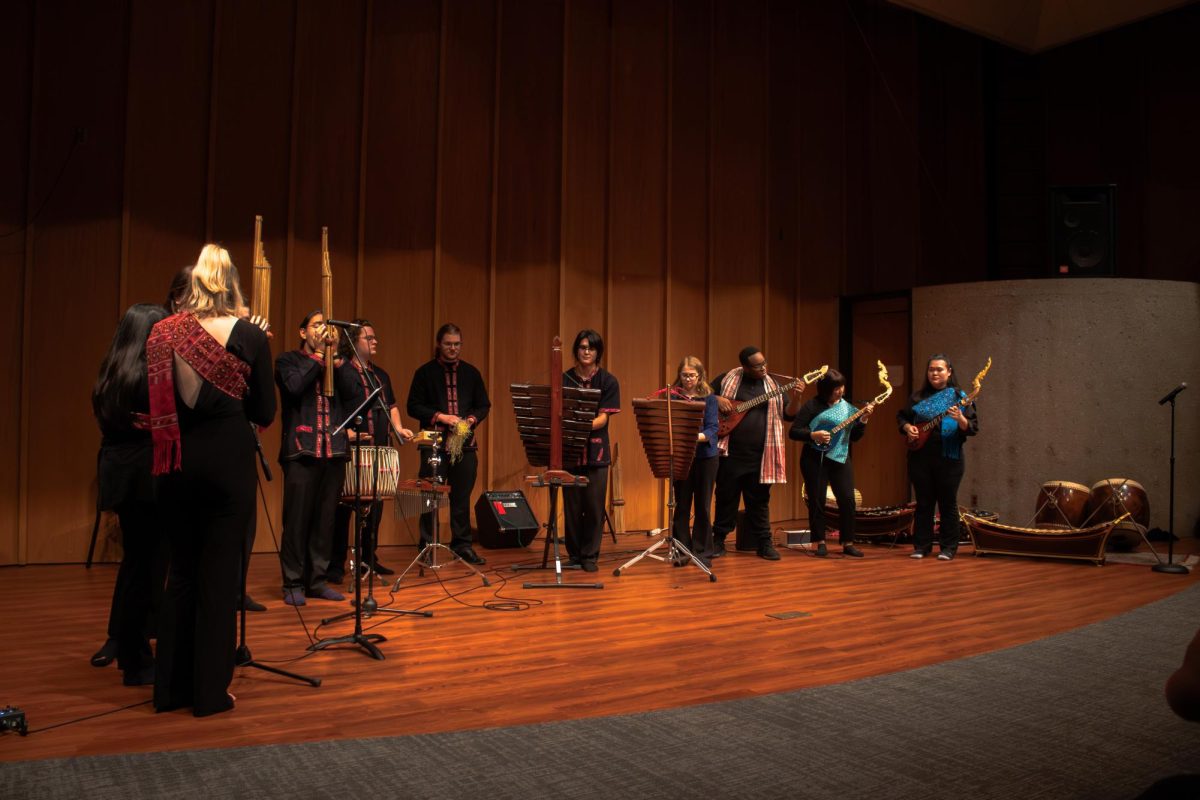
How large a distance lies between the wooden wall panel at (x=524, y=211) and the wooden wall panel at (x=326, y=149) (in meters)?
1.37

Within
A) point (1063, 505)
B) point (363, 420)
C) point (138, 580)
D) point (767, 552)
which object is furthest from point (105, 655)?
point (1063, 505)

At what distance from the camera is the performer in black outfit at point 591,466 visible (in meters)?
6.55

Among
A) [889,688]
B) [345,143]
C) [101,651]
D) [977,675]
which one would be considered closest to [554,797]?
[889,688]

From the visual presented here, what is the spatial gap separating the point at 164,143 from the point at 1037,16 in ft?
30.3

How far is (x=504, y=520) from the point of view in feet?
25.7

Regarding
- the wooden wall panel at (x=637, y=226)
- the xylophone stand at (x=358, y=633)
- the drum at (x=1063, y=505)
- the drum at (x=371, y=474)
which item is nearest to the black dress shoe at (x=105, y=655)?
the xylophone stand at (x=358, y=633)

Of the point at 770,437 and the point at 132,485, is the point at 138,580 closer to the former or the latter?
the point at 132,485

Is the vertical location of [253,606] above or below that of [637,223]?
below

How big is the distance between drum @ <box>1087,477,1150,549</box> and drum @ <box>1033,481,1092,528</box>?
97mm

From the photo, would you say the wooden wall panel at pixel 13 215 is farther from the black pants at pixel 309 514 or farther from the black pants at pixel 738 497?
the black pants at pixel 738 497

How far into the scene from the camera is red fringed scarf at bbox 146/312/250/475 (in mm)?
3076

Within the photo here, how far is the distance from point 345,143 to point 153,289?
206 centimetres

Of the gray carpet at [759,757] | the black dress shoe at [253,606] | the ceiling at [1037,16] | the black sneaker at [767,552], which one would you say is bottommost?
the black sneaker at [767,552]

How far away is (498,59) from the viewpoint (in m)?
8.70
